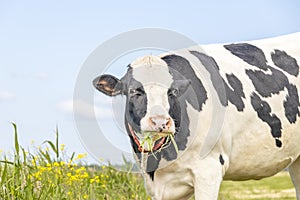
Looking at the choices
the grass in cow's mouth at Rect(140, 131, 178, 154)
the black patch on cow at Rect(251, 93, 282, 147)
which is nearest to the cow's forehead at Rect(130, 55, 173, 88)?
the grass in cow's mouth at Rect(140, 131, 178, 154)

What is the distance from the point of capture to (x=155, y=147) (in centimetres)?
516

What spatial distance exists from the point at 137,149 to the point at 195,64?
3.42ft

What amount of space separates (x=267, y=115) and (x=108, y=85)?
175 centimetres

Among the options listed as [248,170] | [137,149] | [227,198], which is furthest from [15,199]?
[227,198]

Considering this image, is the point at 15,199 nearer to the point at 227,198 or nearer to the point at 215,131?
the point at 215,131

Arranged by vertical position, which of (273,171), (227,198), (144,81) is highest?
(144,81)

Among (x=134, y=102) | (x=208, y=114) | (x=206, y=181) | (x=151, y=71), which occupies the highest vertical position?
(x=151, y=71)

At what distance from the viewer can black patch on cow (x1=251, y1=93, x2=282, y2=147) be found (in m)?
5.93

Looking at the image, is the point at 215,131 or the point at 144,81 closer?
the point at 144,81

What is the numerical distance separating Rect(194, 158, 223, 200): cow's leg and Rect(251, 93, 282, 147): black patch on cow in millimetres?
879

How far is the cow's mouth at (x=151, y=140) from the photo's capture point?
4.89 m

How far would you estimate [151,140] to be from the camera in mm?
4988

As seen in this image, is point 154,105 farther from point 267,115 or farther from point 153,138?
point 267,115

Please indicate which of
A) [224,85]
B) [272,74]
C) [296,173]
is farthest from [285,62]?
[296,173]
